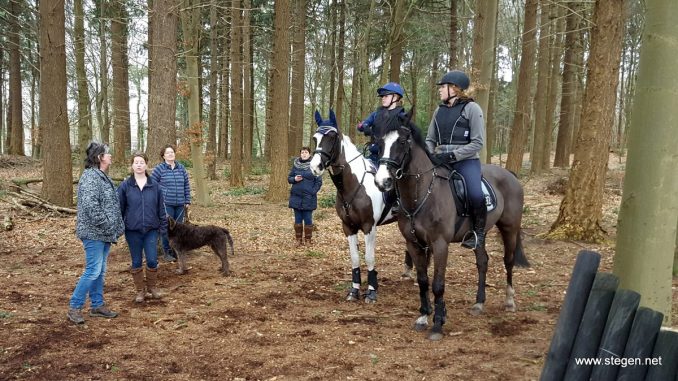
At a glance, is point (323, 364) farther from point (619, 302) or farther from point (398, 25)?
point (398, 25)

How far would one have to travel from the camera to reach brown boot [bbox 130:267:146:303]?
608 centimetres

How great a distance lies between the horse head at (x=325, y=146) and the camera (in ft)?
20.1

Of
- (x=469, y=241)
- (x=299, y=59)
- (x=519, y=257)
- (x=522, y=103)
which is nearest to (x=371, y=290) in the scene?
(x=469, y=241)

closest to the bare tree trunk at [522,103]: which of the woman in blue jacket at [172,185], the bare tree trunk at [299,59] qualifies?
the bare tree trunk at [299,59]

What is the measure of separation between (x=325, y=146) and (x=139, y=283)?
10.1 ft

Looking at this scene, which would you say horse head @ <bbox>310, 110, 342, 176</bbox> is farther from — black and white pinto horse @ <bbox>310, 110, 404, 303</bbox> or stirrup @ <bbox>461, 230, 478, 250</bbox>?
stirrup @ <bbox>461, 230, 478, 250</bbox>

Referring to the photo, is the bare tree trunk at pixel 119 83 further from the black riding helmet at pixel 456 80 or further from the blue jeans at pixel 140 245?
the black riding helmet at pixel 456 80

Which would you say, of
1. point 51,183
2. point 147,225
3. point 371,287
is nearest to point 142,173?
point 147,225

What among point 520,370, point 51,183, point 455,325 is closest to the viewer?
point 520,370

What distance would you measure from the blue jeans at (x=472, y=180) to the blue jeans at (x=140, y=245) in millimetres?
4080

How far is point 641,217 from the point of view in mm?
3139

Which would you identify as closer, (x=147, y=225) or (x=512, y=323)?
(x=512, y=323)

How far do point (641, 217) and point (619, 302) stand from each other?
741mm

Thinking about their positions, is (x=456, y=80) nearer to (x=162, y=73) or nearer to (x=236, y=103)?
(x=162, y=73)
